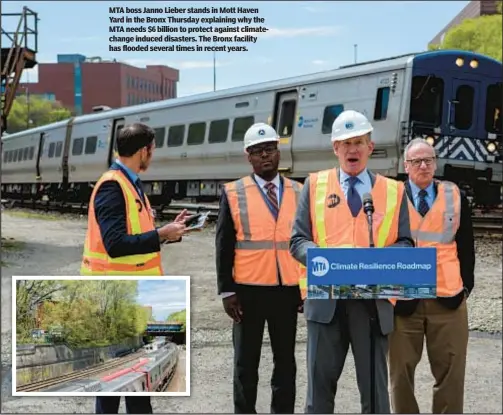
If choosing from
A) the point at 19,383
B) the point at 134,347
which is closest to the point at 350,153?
the point at 134,347

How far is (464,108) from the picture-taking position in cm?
555

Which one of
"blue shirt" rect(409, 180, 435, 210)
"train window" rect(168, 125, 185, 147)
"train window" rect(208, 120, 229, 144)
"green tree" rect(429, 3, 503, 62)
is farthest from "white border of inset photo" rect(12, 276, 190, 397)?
"green tree" rect(429, 3, 503, 62)

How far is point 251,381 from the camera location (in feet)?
12.9

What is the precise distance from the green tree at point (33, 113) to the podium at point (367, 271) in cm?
197

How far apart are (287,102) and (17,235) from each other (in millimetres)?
1930

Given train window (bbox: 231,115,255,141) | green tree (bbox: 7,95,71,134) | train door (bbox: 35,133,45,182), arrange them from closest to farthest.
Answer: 1. green tree (bbox: 7,95,71,134)
2. train door (bbox: 35,133,45,182)
3. train window (bbox: 231,115,255,141)

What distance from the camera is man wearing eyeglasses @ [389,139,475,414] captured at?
3717mm

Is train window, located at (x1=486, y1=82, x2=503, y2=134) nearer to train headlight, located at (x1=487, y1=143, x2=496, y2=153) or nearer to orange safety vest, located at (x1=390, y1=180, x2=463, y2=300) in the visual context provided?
train headlight, located at (x1=487, y1=143, x2=496, y2=153)

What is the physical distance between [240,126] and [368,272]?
7.55 ft

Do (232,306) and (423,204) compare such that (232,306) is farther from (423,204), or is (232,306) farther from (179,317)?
(423,204)

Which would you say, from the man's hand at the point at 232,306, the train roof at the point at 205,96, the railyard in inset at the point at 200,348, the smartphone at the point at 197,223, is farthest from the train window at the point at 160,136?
the man's hand at the point at 232,306

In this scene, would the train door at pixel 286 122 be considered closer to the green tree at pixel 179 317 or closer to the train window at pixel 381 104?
the train window at pixel 381 104

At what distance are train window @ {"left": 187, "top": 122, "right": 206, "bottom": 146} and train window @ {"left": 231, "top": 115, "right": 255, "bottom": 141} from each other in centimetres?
22

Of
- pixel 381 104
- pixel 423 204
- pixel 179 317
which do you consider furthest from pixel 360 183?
Result: pixel 381 104
